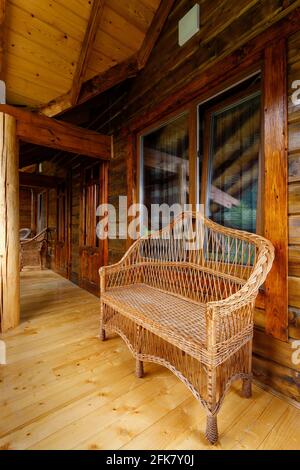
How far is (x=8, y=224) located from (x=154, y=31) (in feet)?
8.00

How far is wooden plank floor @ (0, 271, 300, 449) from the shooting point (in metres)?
Answer: 1.04

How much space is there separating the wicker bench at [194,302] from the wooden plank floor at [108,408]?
4.7 inches

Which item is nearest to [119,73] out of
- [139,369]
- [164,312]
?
[164,312]

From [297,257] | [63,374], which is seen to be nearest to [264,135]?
[297,257]

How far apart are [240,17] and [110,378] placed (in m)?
2.60

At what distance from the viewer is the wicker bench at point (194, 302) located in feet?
3.48

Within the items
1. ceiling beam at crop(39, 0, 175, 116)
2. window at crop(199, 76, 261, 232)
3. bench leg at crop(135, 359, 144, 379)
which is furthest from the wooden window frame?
ceiling beam at crop(39, 0, 175, 116)

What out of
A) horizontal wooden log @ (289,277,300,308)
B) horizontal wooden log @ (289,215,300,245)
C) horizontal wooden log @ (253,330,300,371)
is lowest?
horizontal wooden log @ (253,330,300,371)

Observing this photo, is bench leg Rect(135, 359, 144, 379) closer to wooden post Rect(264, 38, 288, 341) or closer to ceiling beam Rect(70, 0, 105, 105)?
wooden post Rect(264, 38, 288, 341)

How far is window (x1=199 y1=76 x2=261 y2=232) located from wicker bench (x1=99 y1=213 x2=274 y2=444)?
8.6 inches

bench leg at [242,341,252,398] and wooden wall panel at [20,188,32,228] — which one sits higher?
wooden wall panel at [20,188,32,228]

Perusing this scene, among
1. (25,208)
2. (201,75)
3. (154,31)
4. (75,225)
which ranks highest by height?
(154,31)

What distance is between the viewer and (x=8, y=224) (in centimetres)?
224

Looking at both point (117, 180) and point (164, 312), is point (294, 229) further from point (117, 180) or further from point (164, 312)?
point (117, 180)
